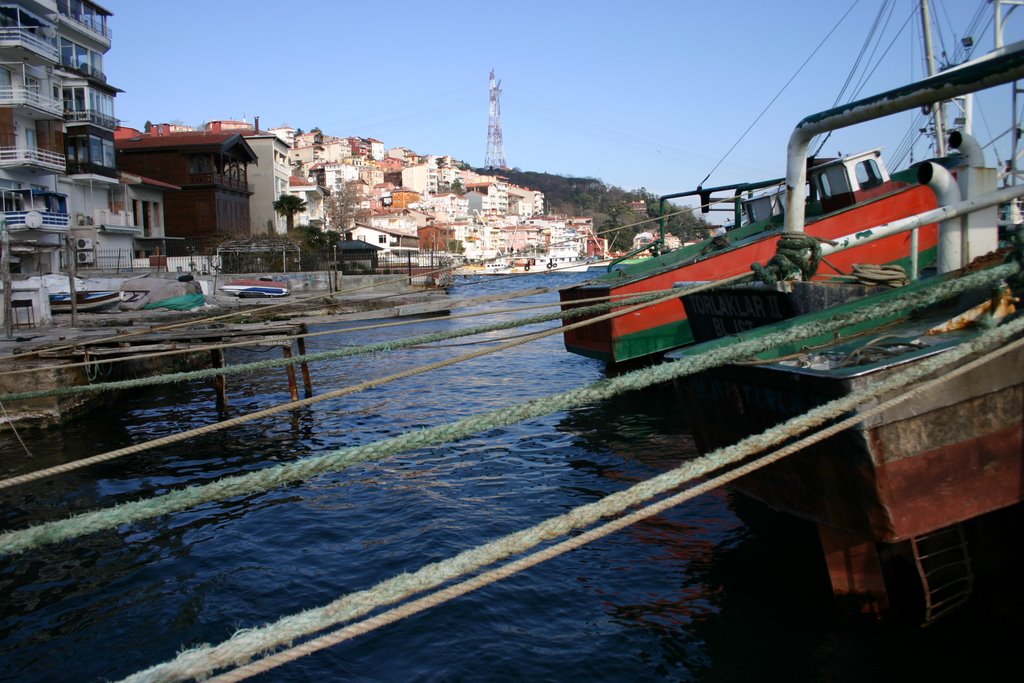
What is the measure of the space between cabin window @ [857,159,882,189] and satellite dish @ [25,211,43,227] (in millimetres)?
31792

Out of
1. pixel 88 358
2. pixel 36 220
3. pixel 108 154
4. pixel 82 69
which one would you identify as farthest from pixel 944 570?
pixel 82 69

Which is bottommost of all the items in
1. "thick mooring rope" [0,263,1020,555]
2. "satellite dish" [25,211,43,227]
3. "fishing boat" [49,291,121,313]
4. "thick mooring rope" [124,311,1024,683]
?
"thick mooring rope" [124,311,1024,683]

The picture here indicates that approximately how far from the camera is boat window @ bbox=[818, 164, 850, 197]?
14820 millimetres

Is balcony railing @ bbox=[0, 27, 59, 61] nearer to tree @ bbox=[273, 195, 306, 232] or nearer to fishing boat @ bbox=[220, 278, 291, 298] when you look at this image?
fishing boat @ bbox=[220, 278, 291, 298]

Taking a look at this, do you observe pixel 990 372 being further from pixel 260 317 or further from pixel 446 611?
pixel 260 317

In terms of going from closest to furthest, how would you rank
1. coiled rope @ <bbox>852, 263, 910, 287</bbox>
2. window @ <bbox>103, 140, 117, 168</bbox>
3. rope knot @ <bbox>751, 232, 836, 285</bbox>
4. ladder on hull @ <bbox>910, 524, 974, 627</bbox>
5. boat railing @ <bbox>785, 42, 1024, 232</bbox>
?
1. boat railing @ <bbox>785, 42, 1024, 232</bbox>
2. ladder on hull @ <bbox>910, 524, 974, 627</bbox>
3. rope knot @ <bbox>751, 232, 836, 285</bbox>
4. coiled rope @ <bbox>852, 263, 910, 287</bbox>
5. window @ <bbox>103, 140, 117, 168</bbox>

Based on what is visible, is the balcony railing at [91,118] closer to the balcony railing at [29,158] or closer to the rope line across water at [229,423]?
the balcony railing at [29,158]

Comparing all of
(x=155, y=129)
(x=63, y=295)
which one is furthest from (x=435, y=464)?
(x=155, y=129)

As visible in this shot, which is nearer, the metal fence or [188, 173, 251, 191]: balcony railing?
the metal fence

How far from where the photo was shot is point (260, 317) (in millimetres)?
27625

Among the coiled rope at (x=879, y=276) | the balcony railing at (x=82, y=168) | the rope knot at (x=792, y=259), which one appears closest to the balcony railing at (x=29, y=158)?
the balcony railing at (x=82, y=168)

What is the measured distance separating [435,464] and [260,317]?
18301 mm

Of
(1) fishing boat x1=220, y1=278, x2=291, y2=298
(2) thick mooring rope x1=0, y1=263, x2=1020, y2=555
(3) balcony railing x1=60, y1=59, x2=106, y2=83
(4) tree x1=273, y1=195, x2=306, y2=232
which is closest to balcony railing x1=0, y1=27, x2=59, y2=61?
(3) balcony railing x1=60, y1=59, x2=106, y2=83

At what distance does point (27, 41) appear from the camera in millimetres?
35344
